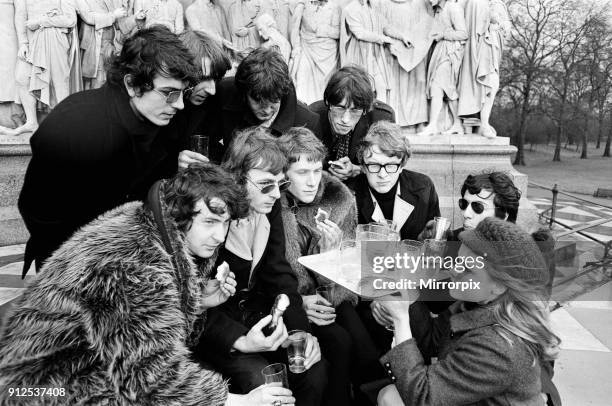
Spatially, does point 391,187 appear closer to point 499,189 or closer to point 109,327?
point 499,189

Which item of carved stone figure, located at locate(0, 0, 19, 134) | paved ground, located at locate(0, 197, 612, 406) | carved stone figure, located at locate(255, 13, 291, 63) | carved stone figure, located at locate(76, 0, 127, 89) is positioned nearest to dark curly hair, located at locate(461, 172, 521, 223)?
paved ground, located at locate(0, 197, 612, 406)

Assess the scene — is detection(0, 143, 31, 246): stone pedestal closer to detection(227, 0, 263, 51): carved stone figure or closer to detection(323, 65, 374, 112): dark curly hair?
detection(227, 0, 263, 51): carved stone figure

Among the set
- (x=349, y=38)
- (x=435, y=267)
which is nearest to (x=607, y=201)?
(x=349, y=38)

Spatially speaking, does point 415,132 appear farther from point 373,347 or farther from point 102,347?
point 102,347

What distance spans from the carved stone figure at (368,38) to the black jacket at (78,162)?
431 cm

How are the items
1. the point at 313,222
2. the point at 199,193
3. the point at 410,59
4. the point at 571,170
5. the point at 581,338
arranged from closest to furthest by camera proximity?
the point at 199,193
the point at 313,222
the point at 581,338
the point at 410,59
the point at 571,170

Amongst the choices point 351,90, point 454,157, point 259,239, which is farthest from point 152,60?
point 454,157

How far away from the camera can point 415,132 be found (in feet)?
21.4

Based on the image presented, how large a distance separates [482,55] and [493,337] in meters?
5.19

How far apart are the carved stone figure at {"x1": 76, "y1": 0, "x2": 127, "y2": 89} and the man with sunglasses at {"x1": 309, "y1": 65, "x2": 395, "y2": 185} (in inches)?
147

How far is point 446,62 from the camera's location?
20.1 feet

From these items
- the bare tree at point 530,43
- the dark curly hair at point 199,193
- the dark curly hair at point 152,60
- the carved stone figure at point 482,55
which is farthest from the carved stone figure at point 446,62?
the bare tree at point 530,43

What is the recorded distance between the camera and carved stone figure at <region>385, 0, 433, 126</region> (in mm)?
6141

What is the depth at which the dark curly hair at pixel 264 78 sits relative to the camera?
2.62m
